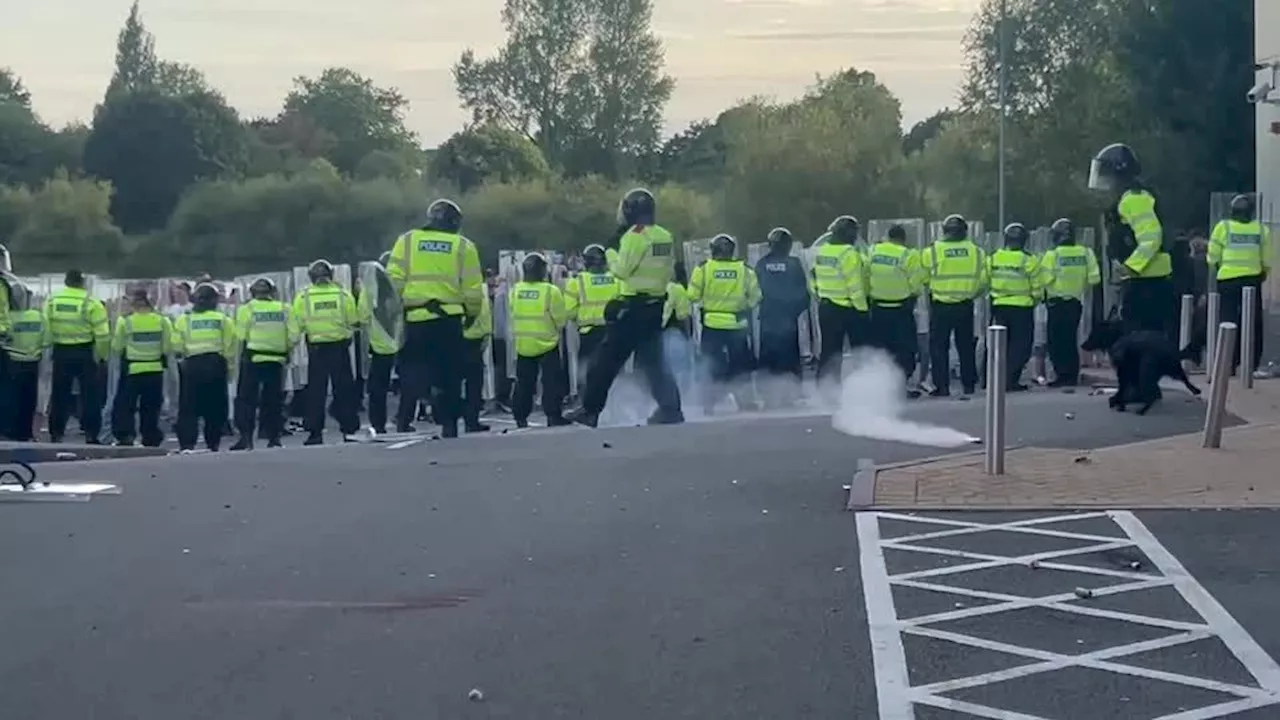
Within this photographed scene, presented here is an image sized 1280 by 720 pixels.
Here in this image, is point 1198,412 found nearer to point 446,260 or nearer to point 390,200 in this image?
point 446,260

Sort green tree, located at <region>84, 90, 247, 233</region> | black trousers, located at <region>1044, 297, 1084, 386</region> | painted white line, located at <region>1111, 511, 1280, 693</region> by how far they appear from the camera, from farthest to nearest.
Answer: green tree, located at <region>84, 90, 247, 233</region>
black trousers, located at <region>1044, 297, 1084, 386</region>
painted white line, located at <region>1111, 511, 1280, 693</region>

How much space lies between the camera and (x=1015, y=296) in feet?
65.3

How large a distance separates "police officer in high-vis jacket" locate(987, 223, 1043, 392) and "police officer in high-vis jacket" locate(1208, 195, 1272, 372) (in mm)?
1969

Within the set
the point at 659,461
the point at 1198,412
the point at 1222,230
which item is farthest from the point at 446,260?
the point at 1222,230

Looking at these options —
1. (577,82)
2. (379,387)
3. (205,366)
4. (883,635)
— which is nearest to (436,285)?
(379,387)

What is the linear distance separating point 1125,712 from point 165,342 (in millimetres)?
15047

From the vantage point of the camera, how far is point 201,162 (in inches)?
1704

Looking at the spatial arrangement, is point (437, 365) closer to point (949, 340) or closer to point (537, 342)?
point (537, 342)

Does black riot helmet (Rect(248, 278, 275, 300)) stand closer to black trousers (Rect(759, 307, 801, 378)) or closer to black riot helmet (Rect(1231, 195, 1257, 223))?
black trousers (Rect(759, 307, 801, 378))

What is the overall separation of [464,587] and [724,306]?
11350 millimetres

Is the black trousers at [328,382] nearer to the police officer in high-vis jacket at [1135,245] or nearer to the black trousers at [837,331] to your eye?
the black trousers at [837,331]

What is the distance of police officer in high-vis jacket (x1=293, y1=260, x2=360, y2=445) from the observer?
18.5m

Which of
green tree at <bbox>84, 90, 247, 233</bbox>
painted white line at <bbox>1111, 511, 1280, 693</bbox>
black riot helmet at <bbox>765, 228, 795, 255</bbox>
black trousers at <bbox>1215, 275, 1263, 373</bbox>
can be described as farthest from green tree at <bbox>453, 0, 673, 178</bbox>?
painted white line at <bbox>1111, 511, 1280, 693</bbox>

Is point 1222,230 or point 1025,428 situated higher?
point 1222,230
